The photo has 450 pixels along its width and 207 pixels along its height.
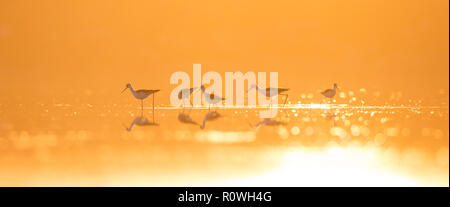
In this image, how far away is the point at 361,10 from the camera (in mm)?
51188

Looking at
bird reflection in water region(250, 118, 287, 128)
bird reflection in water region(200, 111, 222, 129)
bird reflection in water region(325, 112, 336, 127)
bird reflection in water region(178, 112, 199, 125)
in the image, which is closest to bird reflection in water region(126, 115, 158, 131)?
bird reflection in water region(178, 112, 199, 125)

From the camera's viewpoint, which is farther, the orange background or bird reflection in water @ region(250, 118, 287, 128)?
the orange background

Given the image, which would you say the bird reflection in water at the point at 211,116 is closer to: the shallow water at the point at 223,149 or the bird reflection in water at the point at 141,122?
the shallow water at the point at 223,149

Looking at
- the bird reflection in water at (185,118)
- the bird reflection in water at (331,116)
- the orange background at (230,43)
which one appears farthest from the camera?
the orange background at (230,43)

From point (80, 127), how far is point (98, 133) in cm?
84

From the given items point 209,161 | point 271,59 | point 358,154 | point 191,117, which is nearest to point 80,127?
point 191,117

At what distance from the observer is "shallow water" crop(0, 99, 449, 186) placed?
22.0 feet

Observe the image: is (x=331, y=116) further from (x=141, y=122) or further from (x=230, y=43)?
(x=230, y=43)

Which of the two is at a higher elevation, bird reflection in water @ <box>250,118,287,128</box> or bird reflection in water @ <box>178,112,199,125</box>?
bird reflection in water @ <box>178,112,199,125</box>

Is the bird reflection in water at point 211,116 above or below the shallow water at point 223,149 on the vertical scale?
above

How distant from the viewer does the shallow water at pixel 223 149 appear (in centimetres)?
671

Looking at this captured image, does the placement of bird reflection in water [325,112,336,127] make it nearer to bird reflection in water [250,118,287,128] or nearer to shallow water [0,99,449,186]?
shallow water [0,99,449,186]

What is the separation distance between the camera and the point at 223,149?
27.7 ft

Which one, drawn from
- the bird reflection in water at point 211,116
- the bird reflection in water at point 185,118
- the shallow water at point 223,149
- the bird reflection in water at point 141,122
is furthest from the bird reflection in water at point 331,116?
the bird reflection in water at point 141,122
